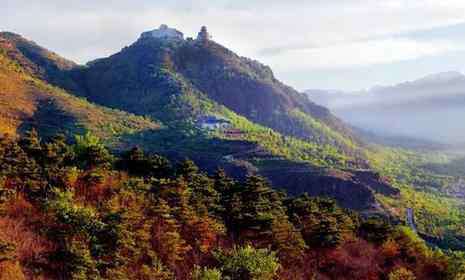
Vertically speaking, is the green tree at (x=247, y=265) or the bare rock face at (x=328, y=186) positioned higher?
the green tree at (x=247, y=265)

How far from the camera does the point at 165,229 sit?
6291 centimetres

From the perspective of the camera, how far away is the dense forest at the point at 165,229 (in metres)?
55.3

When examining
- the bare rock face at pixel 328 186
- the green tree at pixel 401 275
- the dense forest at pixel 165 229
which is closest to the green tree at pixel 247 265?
the dense forest at pixel 165 229

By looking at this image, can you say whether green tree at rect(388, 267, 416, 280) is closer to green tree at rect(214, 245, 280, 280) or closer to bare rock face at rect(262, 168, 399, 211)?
green tree at rect(214, 245, 280, 280)

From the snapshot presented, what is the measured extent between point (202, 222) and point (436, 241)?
379 feet

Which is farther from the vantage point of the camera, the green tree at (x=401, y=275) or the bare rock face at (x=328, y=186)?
the bare rock face at (x=328, y=186)

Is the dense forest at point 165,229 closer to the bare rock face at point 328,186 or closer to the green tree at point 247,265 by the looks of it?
the green tree at point 247,265

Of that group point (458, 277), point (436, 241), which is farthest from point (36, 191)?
point (436, 241)

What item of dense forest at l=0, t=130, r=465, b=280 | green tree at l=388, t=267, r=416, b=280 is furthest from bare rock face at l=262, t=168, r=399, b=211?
green tree at l=388, t=267, r=416, b=280

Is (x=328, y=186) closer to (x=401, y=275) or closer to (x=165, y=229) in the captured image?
(x=401, y=275)

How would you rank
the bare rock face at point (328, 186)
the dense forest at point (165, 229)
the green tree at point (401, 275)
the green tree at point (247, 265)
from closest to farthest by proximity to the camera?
the dense forest at point (165, 229) < the green tree at point (247, 265) < the green tree at point (401, 275) < the bare rock face at point (328, 186)

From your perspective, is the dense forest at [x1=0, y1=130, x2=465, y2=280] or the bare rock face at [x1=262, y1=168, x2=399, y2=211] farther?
the bare rock face at [x1=262, y1=168, x2=399, y2=211]

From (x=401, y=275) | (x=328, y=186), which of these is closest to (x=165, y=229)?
(x=401, y=275)

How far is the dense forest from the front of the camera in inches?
2178
